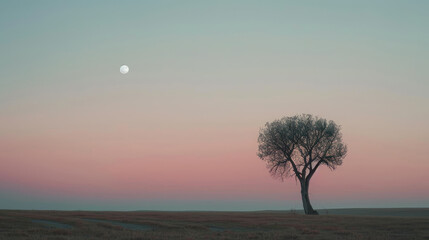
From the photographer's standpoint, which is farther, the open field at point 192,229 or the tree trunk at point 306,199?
the tree trunk at point 306,199

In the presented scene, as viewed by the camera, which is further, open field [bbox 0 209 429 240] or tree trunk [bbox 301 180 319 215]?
tree trunk [bbox 301 180 319 215]

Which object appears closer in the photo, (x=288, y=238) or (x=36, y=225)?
(x=288, y=238)

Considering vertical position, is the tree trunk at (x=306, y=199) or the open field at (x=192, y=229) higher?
the tree trunk at (x=306, y=199)

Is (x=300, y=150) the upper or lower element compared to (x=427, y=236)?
upper

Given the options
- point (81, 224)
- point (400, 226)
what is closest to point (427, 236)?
point (400, 226)

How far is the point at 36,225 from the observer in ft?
140

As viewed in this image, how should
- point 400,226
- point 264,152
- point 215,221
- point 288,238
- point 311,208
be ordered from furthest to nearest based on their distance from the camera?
point 264,152
point 311,208
point 215,221
point 400,226
point 288,238

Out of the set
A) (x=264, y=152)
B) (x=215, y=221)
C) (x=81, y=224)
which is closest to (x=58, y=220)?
(x=81, y=224)

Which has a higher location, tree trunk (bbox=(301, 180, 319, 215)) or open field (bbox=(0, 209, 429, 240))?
tree trunk (bbox=(301, 180, 319, 215))

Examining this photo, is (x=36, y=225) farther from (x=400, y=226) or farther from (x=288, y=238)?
(x=400, y=226)

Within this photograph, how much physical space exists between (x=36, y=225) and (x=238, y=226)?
2016 cm

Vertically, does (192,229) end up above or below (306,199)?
below

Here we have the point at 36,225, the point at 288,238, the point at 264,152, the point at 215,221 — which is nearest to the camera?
the point at 288,238

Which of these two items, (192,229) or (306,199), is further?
(306,199)
